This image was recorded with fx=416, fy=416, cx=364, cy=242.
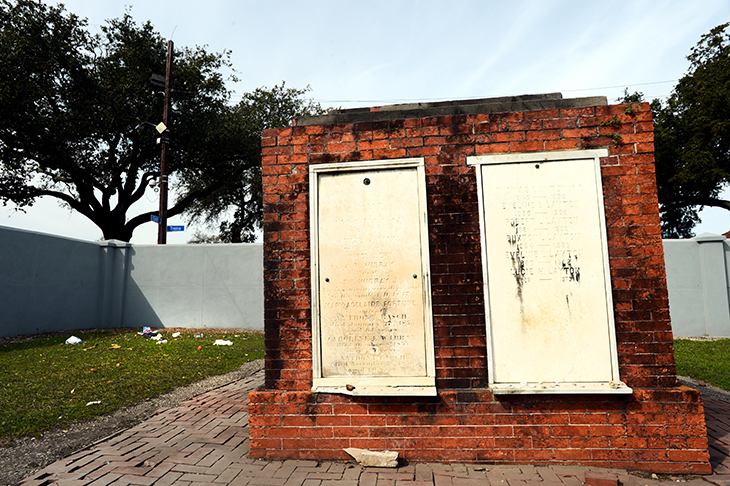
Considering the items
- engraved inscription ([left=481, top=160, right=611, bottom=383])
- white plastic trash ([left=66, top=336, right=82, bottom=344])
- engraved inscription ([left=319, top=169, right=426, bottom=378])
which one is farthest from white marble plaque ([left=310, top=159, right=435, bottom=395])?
white plastic trash ([left=66, top=336, right=82, bottom=344])

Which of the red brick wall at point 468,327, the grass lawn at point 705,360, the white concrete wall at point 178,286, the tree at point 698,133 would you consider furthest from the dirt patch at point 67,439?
the tree at point 698,133

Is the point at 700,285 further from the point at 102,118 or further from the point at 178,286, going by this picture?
the point at 102,118

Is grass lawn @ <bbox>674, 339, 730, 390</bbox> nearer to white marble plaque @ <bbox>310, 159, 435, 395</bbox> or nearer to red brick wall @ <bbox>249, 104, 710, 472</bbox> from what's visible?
red brick wall @ <bbox>249, 104, 710, 472</bbox>

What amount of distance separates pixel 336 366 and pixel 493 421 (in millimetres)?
1292

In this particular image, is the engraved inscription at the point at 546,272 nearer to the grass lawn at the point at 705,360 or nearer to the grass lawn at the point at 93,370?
the grass lawn at the point at 705,360

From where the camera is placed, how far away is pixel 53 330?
10.3 meters

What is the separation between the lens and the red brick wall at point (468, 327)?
3.13 meters

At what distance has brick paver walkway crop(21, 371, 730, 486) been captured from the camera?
2934 mm

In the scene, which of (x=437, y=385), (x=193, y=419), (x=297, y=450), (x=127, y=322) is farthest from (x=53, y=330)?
(x=437, y=385)

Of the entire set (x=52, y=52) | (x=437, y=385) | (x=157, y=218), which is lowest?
(x=437, y=385)

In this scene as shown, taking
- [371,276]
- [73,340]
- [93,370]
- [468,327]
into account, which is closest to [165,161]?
[73,340]

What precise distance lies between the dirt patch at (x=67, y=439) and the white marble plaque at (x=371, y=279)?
2.32 m

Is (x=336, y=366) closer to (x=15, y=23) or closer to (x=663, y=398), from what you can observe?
(x=663, y=398)

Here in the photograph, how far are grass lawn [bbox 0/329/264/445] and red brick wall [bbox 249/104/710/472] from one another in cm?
277
